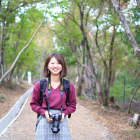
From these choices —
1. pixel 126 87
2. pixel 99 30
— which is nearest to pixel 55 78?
pixel 99 30

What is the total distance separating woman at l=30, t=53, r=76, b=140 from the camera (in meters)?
2.26

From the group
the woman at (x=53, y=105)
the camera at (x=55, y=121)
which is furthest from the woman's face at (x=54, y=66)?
the camera at (x=55, y=121)

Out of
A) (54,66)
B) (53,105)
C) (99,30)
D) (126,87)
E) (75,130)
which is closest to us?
(53,105)

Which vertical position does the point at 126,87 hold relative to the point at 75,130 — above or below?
above

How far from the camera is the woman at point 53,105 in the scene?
89.0 inches

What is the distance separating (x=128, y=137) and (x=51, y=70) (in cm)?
410

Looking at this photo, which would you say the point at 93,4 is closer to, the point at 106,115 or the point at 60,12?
the point at 60,12

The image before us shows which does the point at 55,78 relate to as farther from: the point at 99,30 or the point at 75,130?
the point at 99,30

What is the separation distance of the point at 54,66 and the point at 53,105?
0.55m

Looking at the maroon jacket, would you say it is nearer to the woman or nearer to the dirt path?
the woman

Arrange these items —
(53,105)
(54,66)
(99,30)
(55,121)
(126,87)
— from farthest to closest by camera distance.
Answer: (126,87), (99,30), (54,66), (53,105), (55,121)

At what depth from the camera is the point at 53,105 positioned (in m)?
2.32

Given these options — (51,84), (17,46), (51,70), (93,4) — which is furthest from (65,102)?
(17,46)

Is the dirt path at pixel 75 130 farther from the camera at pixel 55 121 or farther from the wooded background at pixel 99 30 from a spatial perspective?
the camera at pixel 55 121
